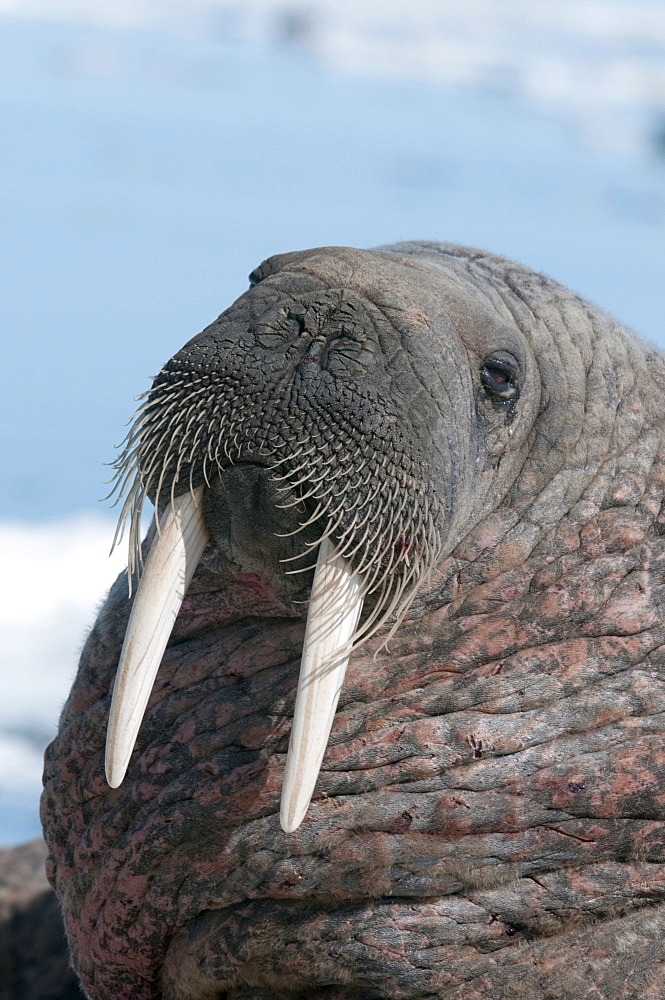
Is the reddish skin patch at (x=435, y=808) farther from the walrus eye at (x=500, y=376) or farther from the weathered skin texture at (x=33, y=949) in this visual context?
the weathered skin texture at (x=33, y=949)

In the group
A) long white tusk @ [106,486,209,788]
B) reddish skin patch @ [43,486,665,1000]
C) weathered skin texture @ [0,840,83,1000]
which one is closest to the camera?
long white tusk @ [106,486,209,788]

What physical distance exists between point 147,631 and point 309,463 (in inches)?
24.9

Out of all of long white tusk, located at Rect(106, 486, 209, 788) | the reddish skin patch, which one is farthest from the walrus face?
the reddish skin patch

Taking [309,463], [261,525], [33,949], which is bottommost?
[33,949]

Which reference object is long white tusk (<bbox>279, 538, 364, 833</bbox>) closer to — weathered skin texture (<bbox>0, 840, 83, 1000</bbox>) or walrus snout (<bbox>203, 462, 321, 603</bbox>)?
walrus snout (<bbox>203, 462, 321, 603</bbox>)

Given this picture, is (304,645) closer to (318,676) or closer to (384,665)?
(318,676)

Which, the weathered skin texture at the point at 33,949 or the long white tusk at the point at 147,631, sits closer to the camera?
the long white tusk at the point at 147,631

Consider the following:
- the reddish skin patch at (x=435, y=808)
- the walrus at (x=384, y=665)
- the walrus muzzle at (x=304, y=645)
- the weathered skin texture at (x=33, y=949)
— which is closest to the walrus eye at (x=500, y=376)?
the walrus at (x=384, y=665)

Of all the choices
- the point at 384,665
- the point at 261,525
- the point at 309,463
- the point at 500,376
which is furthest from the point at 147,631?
the point at 500,376

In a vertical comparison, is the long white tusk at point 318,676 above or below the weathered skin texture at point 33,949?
above

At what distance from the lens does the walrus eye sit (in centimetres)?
417

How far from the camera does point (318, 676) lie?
359cm

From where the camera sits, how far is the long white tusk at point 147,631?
367 centimetres

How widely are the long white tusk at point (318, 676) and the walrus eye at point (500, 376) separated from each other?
2.74 ft
